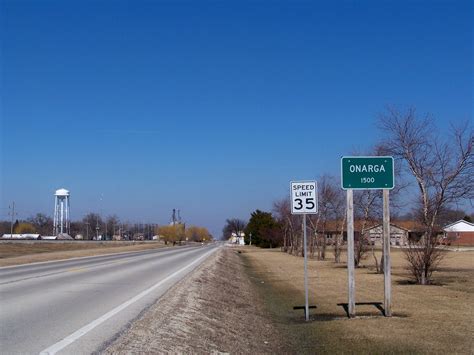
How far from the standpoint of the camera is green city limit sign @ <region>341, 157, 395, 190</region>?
43.6 ft

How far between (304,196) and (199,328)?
162 inches

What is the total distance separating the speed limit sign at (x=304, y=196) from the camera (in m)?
13.3

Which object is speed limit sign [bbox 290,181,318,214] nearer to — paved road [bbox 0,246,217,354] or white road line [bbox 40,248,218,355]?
paved road [bbox 0,246,217,354]

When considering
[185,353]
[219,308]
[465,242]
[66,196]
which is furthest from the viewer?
[66,196]

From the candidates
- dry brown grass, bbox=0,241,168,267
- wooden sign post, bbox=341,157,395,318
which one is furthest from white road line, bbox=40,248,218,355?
dry brown grass, bbox=0,241,168,267

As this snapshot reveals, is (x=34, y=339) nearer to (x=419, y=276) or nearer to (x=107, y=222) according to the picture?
(x=419, y=276)

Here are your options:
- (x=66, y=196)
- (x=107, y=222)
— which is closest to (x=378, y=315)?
(x=66, y=196)

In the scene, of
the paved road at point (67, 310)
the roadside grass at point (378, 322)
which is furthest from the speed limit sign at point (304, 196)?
the paved road at point (67, 310)

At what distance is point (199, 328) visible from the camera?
10906 mm

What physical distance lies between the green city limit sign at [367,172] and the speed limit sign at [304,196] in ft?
2.42

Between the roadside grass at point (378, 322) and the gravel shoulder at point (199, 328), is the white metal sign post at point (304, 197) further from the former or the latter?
the gravel shoulder at point (199, 328)

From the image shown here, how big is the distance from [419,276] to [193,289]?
9938 mm

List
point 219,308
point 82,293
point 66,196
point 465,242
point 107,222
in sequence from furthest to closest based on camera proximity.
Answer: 1. point 107,222
2. point 66,196
3. point 465,242
4. point 82,293
5. point 219,308

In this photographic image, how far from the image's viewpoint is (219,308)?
14508mm
